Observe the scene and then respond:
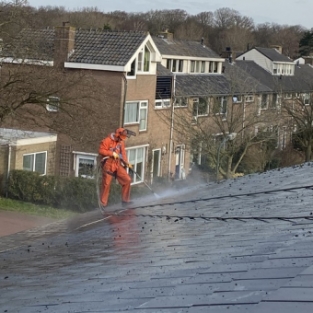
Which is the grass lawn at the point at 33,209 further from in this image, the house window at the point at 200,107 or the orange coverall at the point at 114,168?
the house window at the point at 200,107

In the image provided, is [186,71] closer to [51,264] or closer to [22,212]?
[22,212]

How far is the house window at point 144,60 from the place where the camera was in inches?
1203

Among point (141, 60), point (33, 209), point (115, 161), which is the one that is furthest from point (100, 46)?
point (115, 161)

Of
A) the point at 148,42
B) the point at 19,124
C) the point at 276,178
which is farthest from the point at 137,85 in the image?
the point at 276,178

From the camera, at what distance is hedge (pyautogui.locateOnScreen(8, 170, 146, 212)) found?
23.7m

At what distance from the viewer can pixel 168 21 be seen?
105 metres

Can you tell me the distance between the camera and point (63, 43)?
96.8ft

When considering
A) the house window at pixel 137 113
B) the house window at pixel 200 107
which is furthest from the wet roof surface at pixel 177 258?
the house window at pixel 200 107

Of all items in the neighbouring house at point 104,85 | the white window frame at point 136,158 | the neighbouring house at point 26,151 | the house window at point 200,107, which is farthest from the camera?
the house window at point 200,107

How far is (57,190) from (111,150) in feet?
45.4

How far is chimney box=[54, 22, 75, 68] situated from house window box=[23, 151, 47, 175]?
14.1 feet

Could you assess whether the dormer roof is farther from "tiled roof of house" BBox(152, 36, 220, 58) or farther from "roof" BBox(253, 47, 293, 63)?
"roof" BBox(253, 47, 293, 63)

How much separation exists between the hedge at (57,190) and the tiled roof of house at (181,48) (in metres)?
14.7

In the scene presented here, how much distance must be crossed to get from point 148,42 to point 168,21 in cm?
7604
